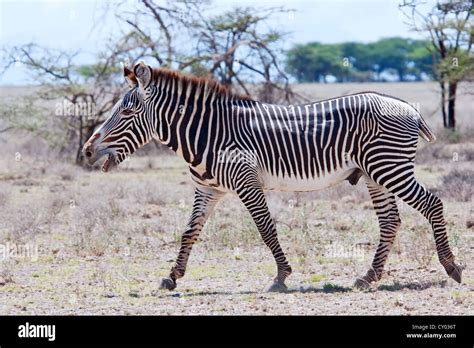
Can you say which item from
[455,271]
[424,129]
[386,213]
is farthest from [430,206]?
[424,129]

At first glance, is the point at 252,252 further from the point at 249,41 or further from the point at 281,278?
the point at 249,41

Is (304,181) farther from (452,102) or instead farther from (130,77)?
(452,102)

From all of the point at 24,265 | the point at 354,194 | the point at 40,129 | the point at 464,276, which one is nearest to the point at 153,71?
the point at 24,265

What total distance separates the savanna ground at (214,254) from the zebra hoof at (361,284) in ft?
0.38

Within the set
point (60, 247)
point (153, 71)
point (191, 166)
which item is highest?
point (153, 71)

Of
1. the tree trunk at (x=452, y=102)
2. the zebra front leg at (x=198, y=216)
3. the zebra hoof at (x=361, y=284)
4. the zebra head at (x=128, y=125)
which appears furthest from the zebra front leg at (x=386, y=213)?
the tree trunk at (x=452, y=102)

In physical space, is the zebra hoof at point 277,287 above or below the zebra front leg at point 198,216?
below

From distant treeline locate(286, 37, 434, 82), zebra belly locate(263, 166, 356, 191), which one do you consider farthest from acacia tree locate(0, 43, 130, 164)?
distant treeline locate(286, 37, 434, 82)

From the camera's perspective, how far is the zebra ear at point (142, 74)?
32.0 ft

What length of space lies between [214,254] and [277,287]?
8.14 feet

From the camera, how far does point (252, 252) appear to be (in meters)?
11.9

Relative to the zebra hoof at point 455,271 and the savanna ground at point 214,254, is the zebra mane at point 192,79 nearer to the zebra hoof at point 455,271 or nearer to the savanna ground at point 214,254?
the savanna ground at point 214,254

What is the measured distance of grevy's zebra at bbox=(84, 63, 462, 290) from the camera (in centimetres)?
966
